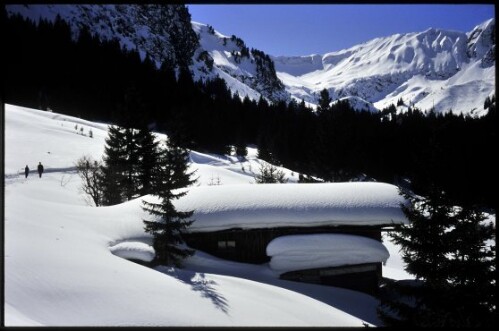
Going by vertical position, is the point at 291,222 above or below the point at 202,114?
below

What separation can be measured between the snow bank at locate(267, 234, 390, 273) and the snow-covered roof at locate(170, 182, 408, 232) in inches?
27.7

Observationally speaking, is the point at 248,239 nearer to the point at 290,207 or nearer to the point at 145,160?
the point at 290,207

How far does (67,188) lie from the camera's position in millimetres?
28297

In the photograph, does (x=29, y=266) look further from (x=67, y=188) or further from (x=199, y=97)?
(x=199, y=97)

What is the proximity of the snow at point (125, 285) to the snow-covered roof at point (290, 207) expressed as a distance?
0.62 ft

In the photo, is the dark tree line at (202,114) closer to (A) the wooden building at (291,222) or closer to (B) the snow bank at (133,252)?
(A) the wooden building at (291,222)

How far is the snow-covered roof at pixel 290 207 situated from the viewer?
50.6 ft

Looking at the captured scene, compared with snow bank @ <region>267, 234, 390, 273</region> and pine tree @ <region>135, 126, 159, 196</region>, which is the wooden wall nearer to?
snow bank @ <region>267, 234, 390, 273</region>

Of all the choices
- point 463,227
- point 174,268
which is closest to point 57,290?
point 174,268

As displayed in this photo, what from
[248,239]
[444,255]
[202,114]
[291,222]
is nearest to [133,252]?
[248,239]

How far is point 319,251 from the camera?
48.5ft

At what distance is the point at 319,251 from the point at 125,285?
28.2ft

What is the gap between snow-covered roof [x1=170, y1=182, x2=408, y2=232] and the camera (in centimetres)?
1542

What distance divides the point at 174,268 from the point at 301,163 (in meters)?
52.8
